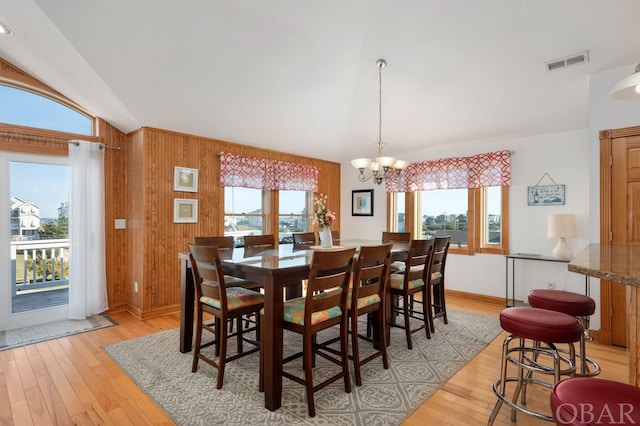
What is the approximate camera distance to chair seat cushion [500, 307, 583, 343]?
5.35ft

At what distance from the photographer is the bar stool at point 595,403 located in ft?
3.02

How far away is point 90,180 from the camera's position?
13.0 feet

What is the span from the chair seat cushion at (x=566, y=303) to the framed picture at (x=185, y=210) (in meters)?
3.79

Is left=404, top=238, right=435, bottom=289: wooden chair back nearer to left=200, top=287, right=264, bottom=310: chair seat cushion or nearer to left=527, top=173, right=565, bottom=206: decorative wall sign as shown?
left=200, top=287, right=264, bottom=310: chair seat cushion

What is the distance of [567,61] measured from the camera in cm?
311

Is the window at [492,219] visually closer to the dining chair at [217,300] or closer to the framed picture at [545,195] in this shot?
the framed picture at [545,195]

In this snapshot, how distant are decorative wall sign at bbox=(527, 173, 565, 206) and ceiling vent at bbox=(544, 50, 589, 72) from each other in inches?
60.7

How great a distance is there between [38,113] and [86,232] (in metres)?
1.41

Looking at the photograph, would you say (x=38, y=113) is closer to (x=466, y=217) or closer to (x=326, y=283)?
(x=326, y=283)

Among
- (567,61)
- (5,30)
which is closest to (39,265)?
(5,30)

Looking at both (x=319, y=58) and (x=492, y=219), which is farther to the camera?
(x=492, y=219)

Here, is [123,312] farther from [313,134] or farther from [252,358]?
[313,134]

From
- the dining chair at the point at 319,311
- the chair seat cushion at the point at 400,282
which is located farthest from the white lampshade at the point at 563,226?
the dining chair at the point at 319,311

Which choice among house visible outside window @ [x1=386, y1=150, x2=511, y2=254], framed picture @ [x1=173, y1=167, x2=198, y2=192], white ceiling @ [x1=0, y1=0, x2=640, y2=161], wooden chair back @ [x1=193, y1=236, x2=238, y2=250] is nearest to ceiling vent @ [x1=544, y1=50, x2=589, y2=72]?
white ceiling @ [x1=0, y1=0, x2=640, y2=161]
